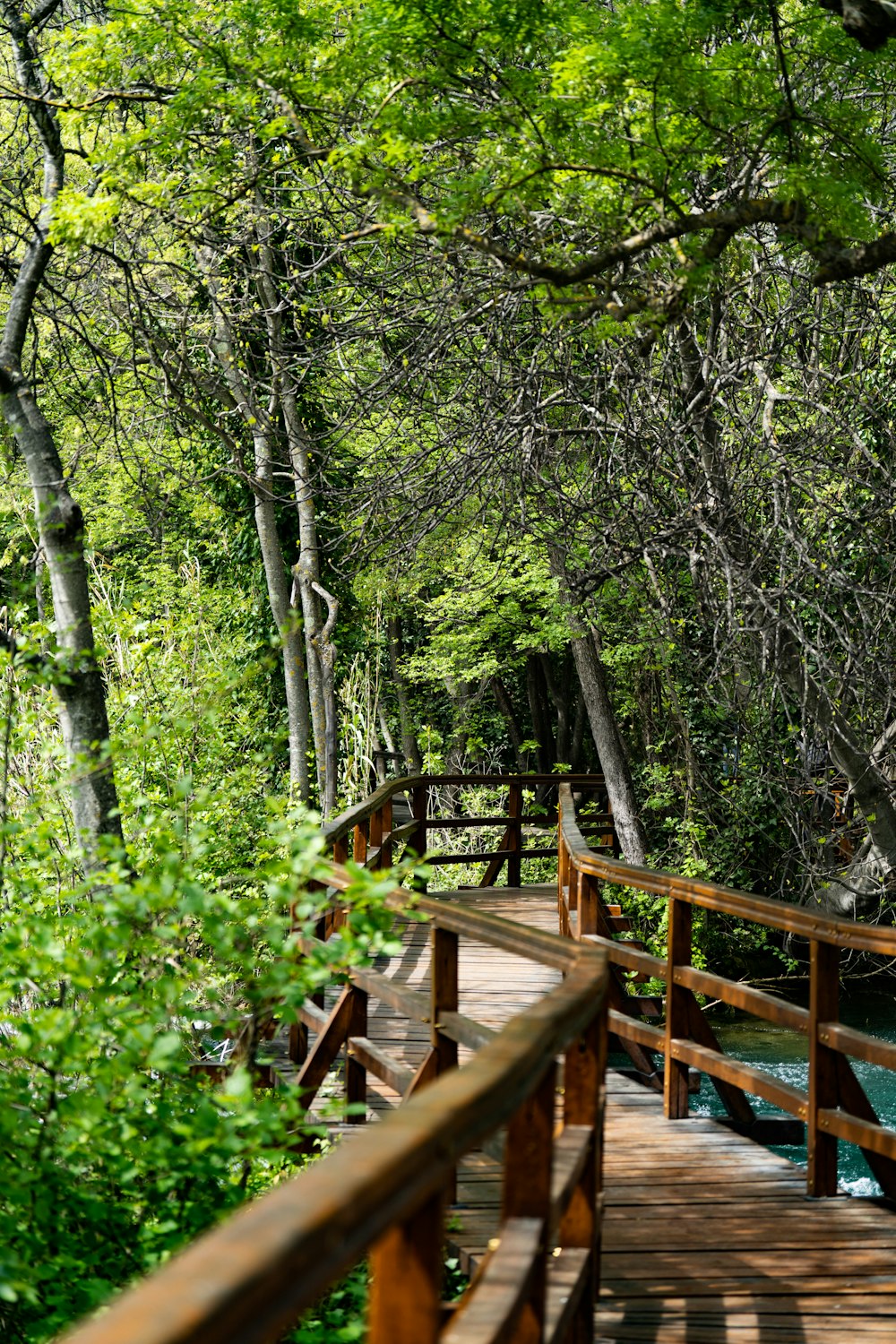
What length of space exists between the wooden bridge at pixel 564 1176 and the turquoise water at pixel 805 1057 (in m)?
4.75

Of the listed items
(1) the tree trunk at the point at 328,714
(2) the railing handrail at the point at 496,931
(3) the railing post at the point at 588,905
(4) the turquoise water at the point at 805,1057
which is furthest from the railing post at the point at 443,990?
(1) the tree trunk at the point at 328,714

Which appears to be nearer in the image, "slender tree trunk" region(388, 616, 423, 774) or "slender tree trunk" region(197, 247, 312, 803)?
"slender tree trunk" region(197, 247, 312, 803)

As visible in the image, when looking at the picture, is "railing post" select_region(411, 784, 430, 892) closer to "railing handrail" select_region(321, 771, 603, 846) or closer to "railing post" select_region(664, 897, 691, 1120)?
"railing handrail" select_region(321, 771, 603, 846)

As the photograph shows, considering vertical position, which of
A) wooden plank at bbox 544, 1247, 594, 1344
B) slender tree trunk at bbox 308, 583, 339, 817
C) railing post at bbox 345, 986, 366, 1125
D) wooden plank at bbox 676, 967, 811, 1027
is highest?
slender tree trunk at bbox 308, 583, 339, 817

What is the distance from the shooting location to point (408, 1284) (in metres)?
1.63

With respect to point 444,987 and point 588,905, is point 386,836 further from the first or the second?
point 444,987

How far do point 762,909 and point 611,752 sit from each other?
11.9m

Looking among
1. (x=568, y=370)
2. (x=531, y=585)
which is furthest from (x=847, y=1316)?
(x=531, y=585)

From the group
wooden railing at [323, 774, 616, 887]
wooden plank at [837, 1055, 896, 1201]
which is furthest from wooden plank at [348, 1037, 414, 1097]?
wooden plank at [837, 1055, 896, 1201]

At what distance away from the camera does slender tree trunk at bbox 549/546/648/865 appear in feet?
53.4

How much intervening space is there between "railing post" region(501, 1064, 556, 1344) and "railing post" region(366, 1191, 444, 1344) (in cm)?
74

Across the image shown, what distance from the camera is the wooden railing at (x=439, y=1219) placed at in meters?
1.14

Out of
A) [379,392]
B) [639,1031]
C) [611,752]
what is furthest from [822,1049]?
[611,752]

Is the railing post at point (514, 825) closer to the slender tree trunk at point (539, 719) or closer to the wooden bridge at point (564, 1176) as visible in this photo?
the wooden bridge at point (564, 1176)
